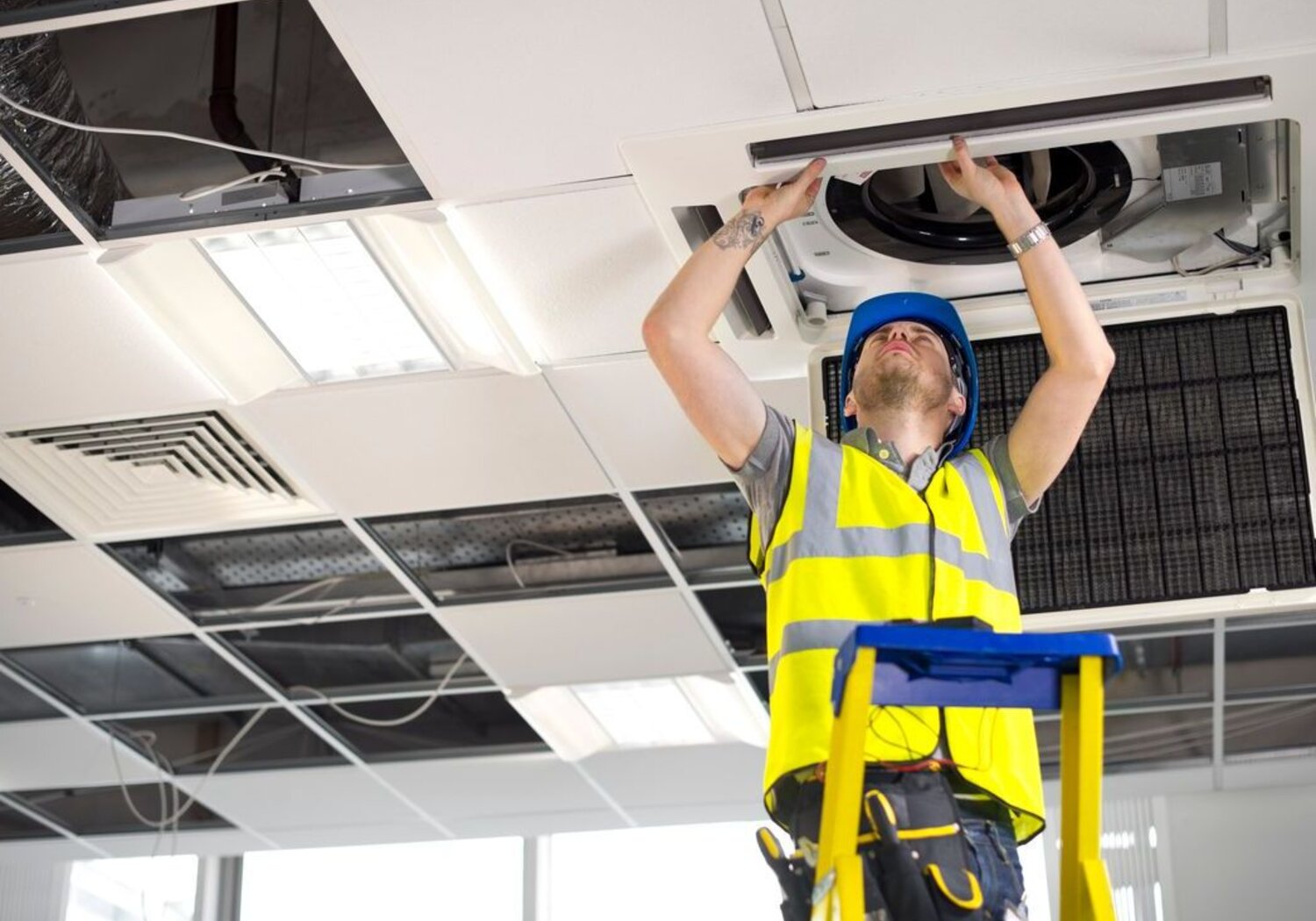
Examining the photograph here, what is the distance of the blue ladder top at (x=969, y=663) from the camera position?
1696 millimetres

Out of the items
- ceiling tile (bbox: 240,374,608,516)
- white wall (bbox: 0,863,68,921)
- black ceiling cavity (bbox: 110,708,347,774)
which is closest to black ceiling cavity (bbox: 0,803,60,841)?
white wall (bbox: 0,863,68,921)

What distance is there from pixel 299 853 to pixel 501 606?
2.44 meters

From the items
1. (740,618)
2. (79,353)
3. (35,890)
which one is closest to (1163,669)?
(740,618)

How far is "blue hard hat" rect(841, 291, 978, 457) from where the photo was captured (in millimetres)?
2742

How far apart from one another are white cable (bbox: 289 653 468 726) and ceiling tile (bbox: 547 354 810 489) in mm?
1123

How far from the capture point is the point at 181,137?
114 inches

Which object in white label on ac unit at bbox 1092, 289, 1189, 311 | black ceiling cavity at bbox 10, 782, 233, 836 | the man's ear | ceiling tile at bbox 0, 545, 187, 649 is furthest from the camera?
black ceiling cavity at bbox 10, 782, 233, 836

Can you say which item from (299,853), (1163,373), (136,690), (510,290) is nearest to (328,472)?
(510,290)

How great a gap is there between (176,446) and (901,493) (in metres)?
2.00

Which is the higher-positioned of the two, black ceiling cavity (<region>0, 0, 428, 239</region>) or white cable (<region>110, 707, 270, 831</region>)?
black ceiling cavity (<region>0, 0, 428, 239</region>)

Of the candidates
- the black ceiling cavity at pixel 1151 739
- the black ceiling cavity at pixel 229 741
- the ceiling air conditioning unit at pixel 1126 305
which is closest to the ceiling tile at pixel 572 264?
the ceiling air conditioning unit at pixel 1126 305

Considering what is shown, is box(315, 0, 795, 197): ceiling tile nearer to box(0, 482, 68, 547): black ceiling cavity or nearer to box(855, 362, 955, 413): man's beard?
box(855, 362, 955, 413): man's beard

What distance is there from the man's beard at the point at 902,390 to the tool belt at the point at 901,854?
658 millimetres

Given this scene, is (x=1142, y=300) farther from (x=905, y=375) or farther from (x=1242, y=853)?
(x=1242, y=853)
